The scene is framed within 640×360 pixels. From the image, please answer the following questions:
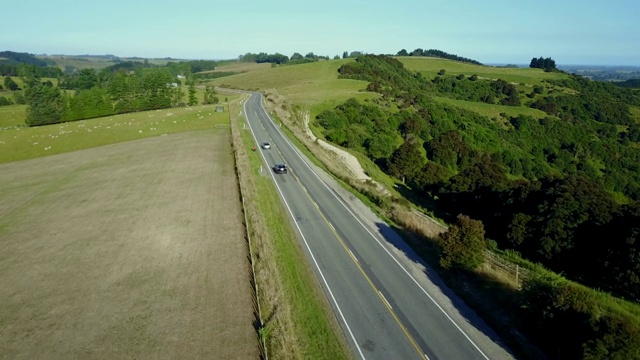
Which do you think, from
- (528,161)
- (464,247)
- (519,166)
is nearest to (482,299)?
(464,247)

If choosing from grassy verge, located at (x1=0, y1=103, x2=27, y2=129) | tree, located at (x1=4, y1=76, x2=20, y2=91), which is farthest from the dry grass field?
tree, located at (x1=4, y1=76, x2=20, y2=91)

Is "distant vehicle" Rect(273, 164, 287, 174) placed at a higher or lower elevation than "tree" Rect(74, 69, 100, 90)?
lower

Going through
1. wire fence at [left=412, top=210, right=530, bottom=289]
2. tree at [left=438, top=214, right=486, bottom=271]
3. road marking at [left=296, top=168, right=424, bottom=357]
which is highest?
tree at [left=438, top=214, right=486, bottom=271]

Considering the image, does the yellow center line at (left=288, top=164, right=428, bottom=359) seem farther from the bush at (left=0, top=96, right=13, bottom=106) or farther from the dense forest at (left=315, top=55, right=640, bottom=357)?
the bush at (left=0, top=96, right=13, bottom=106)

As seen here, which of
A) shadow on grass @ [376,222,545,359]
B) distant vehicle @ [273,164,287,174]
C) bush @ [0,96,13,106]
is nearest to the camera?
shadow on grass @ [376,222,545,359]

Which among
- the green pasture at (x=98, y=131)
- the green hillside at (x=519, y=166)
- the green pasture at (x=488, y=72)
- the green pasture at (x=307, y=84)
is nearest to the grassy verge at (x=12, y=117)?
the green pasture at (x=98, y=131)

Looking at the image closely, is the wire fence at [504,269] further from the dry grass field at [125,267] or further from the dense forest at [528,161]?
the dry grass field at [125,267]

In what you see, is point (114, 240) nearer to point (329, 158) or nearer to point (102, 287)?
point (102, 287)

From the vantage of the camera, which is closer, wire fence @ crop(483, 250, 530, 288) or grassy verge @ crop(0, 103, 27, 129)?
wire fence @ crop(483, 250, 530, 288)
